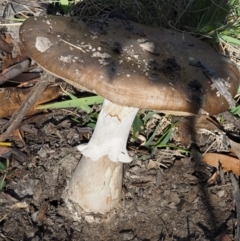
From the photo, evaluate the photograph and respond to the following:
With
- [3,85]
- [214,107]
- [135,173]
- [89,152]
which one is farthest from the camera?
[3,85]

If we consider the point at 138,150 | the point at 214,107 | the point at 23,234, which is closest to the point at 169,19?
the point at 138,150

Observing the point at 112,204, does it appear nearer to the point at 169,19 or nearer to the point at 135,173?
the point at 135,173

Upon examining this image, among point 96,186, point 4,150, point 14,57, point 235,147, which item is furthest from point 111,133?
point 14,57

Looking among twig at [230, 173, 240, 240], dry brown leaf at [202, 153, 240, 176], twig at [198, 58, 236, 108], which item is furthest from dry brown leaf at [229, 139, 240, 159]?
twig at [198, 58, 236, 108]

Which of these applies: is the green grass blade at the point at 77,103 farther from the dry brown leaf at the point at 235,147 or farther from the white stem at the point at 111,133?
the dry brown leaf at the point at 235,147

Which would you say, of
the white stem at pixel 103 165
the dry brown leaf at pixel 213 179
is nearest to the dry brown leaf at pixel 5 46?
the white stem at pixel 103 165

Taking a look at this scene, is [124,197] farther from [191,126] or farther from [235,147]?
[235,147]
